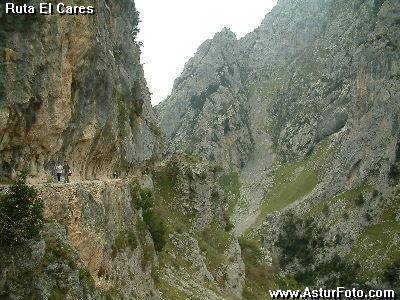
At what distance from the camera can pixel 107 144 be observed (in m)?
53.4

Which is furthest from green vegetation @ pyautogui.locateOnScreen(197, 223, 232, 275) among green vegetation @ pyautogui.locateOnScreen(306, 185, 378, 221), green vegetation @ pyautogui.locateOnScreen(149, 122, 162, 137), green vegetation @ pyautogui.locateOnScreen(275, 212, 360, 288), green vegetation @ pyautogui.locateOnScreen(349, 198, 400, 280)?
green vegetation @ pyautogui.locateOnScreen(306, 185, 378, 221)

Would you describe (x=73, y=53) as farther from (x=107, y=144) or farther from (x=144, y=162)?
(x=144, y=162)

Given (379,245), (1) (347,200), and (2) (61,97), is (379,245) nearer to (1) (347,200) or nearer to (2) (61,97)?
(1) (347,200)

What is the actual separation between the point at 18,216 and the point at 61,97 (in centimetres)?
1712

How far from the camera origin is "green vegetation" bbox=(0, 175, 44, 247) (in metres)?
23.0

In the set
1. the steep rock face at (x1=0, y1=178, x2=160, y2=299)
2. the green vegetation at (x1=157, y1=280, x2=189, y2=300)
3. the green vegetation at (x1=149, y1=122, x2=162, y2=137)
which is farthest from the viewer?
the green vegetation at (x1=149, y1=122, x2=162, y2=137)

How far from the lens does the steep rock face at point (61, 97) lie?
108 feet

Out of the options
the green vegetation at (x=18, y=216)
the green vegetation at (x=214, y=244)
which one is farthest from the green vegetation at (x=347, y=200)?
the green vegetation at (x=18, y=216)

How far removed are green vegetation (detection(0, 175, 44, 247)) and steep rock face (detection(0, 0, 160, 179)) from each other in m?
8.98

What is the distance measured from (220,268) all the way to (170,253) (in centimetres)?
1179

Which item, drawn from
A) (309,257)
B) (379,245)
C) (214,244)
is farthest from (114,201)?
(309,257)

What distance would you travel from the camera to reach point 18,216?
23.3 meters

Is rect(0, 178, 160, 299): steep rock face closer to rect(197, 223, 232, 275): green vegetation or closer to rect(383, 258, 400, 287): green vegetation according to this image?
rect(197, 223, 232, 275): green vegetation

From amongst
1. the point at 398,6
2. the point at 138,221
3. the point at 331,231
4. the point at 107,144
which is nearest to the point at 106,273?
the point at 138,221
